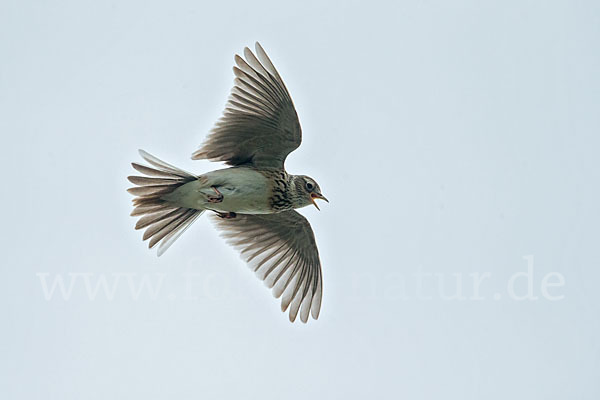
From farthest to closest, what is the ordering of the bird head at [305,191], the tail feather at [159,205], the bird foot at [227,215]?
1. the bird foot at [227,215]
2. the bird head at [305,191]
3. the tail feather at [159,205]

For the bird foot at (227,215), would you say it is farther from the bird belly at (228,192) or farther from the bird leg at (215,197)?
the bird leg at (215,197)

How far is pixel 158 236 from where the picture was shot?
10562 millimetres

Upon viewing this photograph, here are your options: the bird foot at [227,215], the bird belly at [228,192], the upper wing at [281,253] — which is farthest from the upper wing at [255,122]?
the upper wing at [281,253]

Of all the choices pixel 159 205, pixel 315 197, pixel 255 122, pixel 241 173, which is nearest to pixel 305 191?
pixel 315 197

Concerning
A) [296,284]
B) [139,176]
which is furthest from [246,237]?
[139,176]

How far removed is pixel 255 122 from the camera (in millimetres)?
10344

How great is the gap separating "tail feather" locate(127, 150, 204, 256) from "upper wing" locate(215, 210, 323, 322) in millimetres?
887

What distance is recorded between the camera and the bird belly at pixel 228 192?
10.2 meters

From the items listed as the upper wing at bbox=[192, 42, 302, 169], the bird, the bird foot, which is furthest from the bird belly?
the bird foot

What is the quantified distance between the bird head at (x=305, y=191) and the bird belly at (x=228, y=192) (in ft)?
1.16

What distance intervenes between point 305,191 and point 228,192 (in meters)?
0.90

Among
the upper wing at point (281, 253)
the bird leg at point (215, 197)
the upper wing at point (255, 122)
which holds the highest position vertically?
the upper wing at point (255, 122)

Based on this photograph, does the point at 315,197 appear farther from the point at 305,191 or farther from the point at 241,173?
the point at 241,173

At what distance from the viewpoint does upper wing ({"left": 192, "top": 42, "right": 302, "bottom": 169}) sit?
10.2 meters
